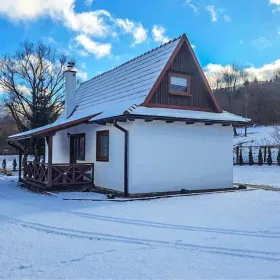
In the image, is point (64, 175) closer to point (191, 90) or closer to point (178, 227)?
point (191, 90)

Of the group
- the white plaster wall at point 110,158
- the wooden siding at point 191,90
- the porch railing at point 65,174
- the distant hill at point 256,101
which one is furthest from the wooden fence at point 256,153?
the distant hill at point 256,101

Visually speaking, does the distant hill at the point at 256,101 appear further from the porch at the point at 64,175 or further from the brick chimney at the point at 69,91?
the porch at the point at 64,175

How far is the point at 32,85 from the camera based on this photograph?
1155 inches

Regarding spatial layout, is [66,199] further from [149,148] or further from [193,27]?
[193,27]

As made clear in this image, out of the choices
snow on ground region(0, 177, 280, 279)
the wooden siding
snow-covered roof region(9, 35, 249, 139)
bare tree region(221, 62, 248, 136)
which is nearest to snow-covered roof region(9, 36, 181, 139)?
snow-covered roof region(9, 35, 249, 139)

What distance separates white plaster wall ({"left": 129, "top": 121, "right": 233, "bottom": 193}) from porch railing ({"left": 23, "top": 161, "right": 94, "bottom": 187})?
8.84ft

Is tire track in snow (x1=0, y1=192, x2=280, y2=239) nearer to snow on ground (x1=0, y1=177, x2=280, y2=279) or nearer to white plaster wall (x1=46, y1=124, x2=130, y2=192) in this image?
snow on ground (x1=0, y1=177, x2=280, y2=279)

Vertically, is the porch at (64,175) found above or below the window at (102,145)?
below

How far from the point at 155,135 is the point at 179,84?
243 cm

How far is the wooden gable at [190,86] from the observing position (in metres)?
11.2

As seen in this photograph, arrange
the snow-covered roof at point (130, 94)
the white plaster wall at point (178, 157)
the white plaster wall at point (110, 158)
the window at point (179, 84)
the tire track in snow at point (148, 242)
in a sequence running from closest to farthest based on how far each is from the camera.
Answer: the tire track in snow at point (148, 242) → the white plaster wall at point (178, 157) → the white plaster wall at point (110, 158) → the snow-covered roof at point (130, 94) → the window at point (179, 84)

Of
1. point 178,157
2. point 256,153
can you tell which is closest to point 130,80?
point 178,157

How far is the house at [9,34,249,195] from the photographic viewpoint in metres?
10.3

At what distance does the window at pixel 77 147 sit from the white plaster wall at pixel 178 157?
12.2ft
